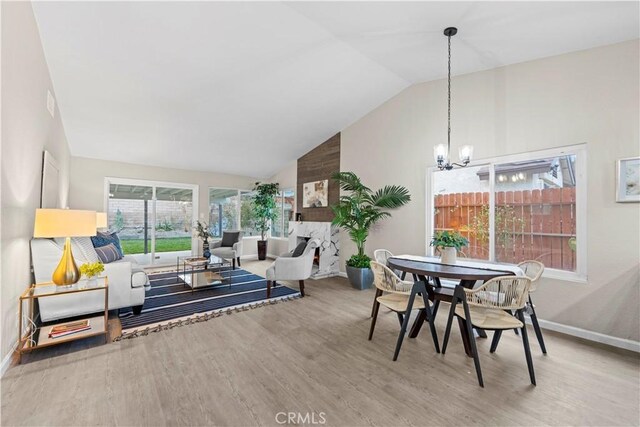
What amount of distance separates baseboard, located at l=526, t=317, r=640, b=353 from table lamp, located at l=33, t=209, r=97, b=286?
16.0 ft

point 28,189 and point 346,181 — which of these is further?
point 346,181

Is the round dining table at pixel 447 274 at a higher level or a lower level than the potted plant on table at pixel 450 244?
lower

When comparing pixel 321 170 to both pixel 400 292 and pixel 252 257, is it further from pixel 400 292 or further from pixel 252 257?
pixel 400 292

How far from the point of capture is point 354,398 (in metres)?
1.86

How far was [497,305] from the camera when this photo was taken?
2.17 m

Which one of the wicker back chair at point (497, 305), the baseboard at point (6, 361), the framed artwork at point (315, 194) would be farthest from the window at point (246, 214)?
the wicker back chair at point (497, 305)

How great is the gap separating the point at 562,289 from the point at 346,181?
337 cm

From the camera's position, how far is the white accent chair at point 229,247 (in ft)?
19.6

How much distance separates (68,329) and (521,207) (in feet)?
17.0

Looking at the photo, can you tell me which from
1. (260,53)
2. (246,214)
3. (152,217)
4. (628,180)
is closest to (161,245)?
(152,217)

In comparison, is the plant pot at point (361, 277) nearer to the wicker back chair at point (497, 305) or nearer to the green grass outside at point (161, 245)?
the wicker back chair at point (497, 305)

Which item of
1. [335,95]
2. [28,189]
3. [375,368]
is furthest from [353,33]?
[28,189]

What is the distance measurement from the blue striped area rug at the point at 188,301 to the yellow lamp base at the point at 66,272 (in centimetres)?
72

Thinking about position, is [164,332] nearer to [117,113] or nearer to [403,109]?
[117,113]
